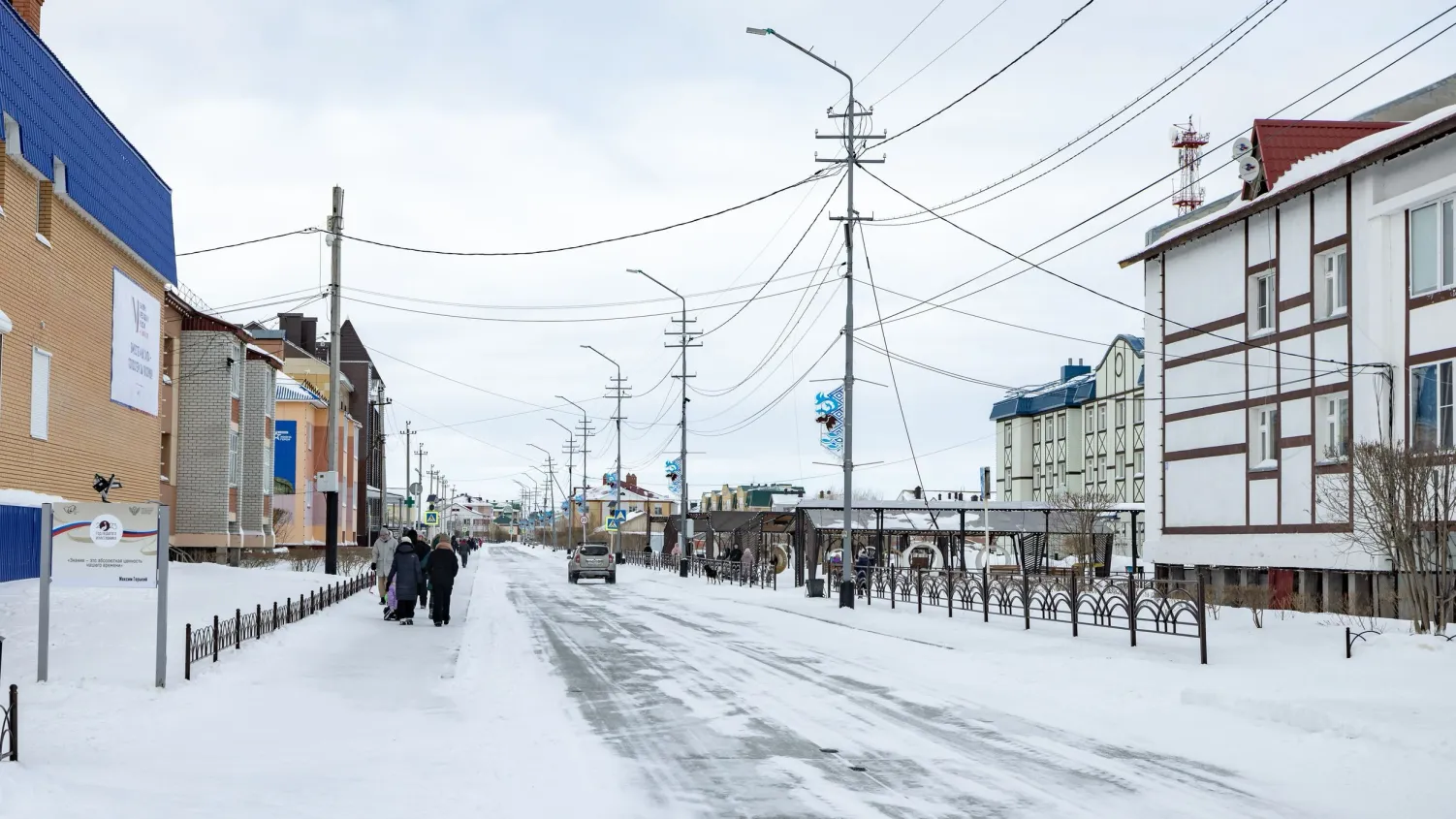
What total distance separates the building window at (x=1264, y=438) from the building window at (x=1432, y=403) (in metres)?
5.10

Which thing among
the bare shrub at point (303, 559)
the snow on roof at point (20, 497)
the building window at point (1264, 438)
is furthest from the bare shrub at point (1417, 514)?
the bare shrub at point (303, 559)

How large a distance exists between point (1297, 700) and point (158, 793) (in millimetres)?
10371

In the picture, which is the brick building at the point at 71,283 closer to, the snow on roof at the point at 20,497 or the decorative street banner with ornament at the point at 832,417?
the snow on roof at the point at 20,497

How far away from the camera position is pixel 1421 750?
1043cm

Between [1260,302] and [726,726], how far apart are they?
24.3 m

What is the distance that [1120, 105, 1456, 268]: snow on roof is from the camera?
24.6 meters

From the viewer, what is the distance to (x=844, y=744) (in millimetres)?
10797

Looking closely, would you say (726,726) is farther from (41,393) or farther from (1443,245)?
Answer: (41,393)

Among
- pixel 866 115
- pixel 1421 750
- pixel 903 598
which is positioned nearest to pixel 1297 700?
pixel 1421 750

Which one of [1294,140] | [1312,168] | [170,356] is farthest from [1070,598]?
[170,356]

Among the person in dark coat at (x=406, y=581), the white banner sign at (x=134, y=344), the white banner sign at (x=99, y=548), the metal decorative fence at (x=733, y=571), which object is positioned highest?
the white banner sign at (x=134, y=344)

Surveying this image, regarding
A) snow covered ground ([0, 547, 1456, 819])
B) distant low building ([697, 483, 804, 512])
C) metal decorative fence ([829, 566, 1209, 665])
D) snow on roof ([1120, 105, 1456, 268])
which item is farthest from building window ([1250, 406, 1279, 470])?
distant low building ([697, 483, 804, 512])

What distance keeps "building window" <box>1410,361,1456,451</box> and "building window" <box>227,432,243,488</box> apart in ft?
123

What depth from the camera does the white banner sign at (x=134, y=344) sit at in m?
32.5
